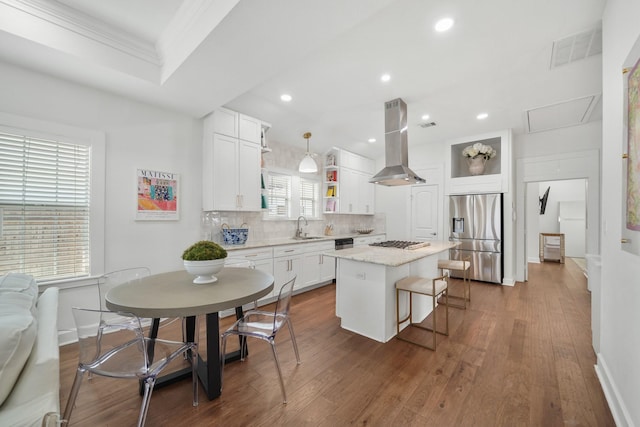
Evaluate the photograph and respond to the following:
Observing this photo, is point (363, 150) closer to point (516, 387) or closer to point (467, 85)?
point (467, 85)

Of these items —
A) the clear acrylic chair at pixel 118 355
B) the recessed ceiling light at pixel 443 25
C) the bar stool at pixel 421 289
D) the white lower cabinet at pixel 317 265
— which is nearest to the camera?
the clear acrylic chair at pixel 118 355

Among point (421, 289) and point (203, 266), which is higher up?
point (203, 266)

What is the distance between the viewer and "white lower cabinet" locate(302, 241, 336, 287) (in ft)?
14.3

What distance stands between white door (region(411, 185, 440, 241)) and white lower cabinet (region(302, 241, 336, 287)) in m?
2.13

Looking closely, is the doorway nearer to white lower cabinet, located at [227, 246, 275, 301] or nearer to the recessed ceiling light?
the recessed ceiling light

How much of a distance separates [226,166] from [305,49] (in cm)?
197

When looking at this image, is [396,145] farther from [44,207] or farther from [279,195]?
[44,207]

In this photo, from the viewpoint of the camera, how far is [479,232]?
16.2 ft

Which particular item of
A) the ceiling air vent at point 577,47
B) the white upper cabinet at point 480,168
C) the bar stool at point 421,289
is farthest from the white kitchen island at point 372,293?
the white upper cabinet at point 480,168

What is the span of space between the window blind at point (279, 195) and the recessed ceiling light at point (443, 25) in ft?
11.0

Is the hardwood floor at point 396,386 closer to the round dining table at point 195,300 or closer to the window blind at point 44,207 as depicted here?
the round dining table at point 195,300

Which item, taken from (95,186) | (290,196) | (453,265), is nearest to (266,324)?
(95,186)

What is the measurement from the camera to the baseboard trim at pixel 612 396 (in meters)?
1.49

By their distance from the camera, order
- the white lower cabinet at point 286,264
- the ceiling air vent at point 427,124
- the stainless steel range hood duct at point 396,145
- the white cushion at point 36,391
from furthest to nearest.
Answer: the ceiling air vent at point 427,124 → the white lower cabinet at point 286,264 → the stainless steel range hood duct at point 396,145 → the white cushion at point 36,391
